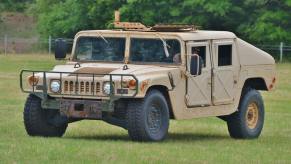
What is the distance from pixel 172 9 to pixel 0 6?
23.7 meters

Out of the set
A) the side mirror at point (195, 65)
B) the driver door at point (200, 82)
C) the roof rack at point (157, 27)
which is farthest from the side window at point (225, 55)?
the side mirror at point (195, 65)

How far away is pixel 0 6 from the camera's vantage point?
272 ft

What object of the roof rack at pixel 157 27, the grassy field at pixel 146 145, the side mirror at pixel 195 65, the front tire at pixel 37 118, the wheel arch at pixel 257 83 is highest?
the roof rack at pixel 157 27

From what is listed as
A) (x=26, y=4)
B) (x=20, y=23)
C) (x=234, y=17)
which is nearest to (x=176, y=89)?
(x=234, y=17)

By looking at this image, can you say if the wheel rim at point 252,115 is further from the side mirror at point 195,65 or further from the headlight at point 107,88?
the headlight at point 107,88

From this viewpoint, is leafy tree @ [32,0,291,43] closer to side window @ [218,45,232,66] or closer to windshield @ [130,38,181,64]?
side window @ [218,45,232,66]

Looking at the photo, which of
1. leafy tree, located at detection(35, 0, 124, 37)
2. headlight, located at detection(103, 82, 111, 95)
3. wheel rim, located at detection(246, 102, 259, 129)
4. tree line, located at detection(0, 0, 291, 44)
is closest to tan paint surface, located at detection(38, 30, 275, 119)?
headlight, located at detection(103, 82, 111, 95)

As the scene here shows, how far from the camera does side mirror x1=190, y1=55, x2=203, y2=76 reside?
1727 centimetres

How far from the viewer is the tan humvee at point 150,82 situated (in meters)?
16.7

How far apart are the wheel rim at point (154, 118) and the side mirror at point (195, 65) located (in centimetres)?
82

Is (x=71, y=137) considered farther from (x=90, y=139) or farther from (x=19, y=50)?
(x=19, y=50)

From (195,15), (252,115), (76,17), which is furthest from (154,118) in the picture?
(76,17)

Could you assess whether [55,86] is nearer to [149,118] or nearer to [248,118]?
[149,118]

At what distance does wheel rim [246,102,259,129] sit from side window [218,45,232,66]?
3.51ft
